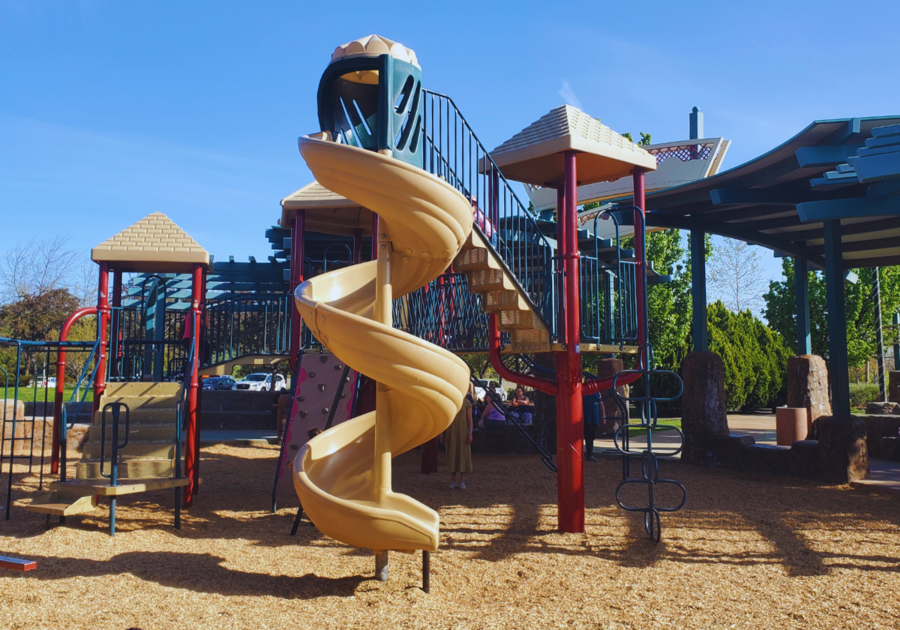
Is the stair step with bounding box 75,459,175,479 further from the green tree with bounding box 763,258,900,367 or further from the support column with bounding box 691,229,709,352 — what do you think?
the green tree with bounding box 763,258,900,367

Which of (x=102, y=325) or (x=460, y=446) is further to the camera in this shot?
(x=460, y=446)

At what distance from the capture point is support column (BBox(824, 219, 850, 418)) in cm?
1073

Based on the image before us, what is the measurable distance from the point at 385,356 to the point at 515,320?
268 cm

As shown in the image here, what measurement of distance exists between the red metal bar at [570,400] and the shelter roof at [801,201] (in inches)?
117

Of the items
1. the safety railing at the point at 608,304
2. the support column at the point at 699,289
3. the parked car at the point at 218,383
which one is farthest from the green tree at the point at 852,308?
the parked car at the point at 218,383

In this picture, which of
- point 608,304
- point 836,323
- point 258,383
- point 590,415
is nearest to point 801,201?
point 836,323

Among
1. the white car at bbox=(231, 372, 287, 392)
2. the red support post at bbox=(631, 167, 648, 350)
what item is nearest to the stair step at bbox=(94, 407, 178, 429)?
the red support post at bbox=(631, 167, 648, 350)

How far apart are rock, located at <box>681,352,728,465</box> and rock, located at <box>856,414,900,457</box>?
284 centimetres

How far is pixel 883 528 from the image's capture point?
7281 mm

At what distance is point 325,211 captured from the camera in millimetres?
11664

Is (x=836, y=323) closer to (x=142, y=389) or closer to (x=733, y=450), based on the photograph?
(x=733, y=450)

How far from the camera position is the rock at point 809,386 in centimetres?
1377

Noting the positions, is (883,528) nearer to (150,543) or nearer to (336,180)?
(336,180)

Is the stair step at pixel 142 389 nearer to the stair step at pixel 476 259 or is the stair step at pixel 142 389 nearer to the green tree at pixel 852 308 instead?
the stair step at pixel 476 259
